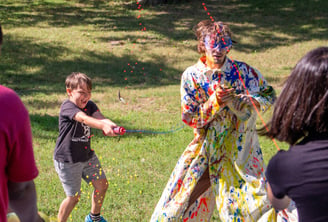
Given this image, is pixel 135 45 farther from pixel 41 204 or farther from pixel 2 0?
pixel 41 204

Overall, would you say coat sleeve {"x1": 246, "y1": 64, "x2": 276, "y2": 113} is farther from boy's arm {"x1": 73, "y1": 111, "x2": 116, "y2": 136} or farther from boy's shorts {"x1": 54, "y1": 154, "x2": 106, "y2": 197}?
boy's shorts {"x1": 54, "y1": 154, "x2": 106, "y2": 197}

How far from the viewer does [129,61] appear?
15.3 metres

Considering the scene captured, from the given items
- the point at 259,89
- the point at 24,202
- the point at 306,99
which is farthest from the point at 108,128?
the point at 306,99

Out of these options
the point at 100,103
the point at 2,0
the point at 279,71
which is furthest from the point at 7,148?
the point at 2,0

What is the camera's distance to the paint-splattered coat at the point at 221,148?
4016 millimetres

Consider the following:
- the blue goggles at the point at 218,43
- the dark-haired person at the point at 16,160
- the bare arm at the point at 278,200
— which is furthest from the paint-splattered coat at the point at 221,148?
the dark-haired person at the point at 16,160

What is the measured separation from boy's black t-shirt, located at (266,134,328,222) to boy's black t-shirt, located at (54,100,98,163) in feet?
8.59

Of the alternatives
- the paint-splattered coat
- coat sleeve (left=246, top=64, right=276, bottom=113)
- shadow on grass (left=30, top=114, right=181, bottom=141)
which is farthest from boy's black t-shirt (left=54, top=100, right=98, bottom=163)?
shadow on grass (left=30, top=114, right=181, bottom=141)

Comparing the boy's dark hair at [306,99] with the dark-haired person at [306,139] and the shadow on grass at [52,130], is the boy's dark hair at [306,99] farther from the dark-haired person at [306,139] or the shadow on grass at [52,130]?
the shadow on grass at [52,130]

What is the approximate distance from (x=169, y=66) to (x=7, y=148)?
1306 centimetres

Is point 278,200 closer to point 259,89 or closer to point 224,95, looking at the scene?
point 224,95

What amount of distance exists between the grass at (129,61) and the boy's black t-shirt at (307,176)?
1.37 meters

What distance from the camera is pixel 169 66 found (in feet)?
48.7

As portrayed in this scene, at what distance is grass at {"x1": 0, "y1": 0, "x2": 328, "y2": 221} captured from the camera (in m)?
6.29
